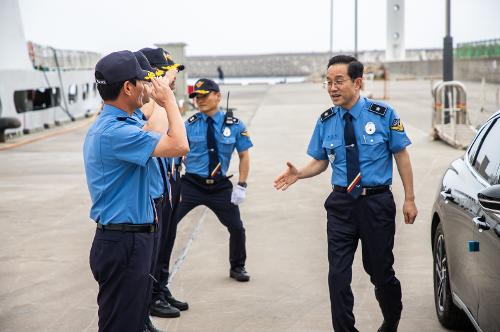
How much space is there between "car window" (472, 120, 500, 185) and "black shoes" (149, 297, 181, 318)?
8.53 ft

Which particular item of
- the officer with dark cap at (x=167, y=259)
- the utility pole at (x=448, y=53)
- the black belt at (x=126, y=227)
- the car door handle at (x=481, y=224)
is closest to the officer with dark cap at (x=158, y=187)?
the officer with dark cap at (x=167, y=259)

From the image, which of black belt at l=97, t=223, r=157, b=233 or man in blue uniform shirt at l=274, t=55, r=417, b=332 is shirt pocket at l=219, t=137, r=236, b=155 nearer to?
man in blue uniform shirt at l=274, t=55, r=417, b=332

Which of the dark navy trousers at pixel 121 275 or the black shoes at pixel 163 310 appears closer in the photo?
the dark navy trousers at pixel 121 275

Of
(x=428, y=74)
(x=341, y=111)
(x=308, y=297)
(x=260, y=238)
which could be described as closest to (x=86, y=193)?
(x=260, y=238)

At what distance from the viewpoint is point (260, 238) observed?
10.0 metres

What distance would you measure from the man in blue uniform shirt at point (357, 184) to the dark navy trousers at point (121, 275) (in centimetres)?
166

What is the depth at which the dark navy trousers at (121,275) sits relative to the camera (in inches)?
173

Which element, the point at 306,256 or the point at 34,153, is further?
the point at 34,153

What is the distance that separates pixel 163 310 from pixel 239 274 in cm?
127

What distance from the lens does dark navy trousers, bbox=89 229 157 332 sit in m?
4.41

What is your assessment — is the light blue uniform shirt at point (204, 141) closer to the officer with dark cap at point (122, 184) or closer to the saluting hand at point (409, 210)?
the saluting hand at point (409, 210)

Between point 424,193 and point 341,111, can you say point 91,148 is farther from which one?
point 424,193

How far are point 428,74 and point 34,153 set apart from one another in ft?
189

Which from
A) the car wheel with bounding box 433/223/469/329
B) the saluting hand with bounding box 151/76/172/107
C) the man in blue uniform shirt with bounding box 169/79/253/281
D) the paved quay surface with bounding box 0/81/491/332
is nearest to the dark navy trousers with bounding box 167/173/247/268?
the man in blue uniform shirt with bounding box 169/79/253/281
